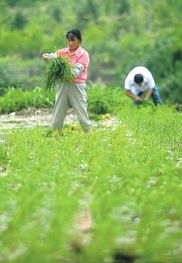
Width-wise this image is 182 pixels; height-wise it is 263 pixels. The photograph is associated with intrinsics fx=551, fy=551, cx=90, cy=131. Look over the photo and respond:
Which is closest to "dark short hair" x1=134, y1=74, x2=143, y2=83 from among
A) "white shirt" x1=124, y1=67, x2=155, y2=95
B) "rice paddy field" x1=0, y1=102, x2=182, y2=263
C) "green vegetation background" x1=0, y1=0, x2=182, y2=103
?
"white shirt" x1=124, y1=67, x2=155, y2=95

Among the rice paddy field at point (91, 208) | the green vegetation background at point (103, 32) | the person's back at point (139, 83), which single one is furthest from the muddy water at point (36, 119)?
the green vegetation background at point (103, 32)

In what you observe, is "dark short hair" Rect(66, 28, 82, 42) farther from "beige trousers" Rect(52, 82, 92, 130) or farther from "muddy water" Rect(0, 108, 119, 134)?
"muddy water" Rect(0, 108, 119, 134)

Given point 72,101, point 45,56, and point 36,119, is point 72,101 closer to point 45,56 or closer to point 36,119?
point 45,56

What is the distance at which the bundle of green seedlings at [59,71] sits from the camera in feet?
21.0

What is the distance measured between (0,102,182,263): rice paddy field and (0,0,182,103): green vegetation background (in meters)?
31.1

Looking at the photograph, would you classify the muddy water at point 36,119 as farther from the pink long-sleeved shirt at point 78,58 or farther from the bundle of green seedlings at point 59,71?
the bundle of green seedlings at point 59,71

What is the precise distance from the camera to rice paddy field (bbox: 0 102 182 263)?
7.84 ft

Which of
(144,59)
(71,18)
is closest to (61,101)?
(144,59)

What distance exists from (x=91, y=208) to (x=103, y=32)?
270 ft

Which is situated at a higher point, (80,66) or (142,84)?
(80,66)

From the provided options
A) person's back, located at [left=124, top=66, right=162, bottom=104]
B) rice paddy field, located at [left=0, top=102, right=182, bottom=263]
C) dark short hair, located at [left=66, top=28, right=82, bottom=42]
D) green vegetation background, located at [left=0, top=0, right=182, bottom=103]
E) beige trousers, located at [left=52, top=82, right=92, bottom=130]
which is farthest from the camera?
green vegetation background, located at [left=0, top=0, right=182, bottom=103]

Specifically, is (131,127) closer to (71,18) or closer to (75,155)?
(75,155)

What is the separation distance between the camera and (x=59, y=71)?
A: 21.3ft

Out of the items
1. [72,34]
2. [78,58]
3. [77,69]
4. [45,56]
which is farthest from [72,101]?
[72,34]
